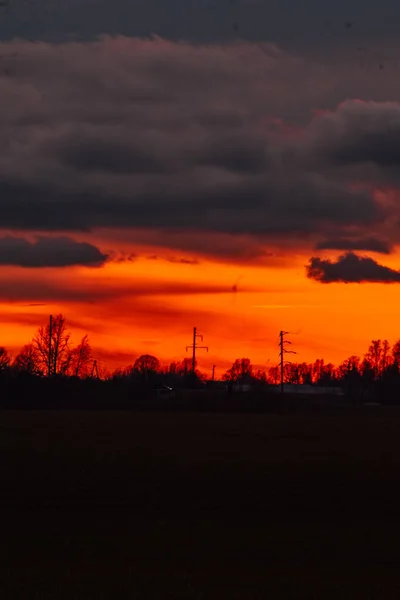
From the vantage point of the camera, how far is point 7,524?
30.1 metres

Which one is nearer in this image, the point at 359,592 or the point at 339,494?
the point at 359,592

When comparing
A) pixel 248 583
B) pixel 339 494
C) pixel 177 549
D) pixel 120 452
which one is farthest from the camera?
pixel 120 452

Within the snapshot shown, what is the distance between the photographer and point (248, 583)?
20.8 metres

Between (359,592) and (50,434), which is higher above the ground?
(50,434)

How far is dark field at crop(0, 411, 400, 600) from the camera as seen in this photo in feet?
68.3

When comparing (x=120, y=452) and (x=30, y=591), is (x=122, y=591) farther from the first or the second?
(x=120, y=452)

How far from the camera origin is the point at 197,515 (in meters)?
32.2

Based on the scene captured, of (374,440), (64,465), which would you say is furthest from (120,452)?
(374,440)

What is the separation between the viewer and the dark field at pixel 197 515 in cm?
2081

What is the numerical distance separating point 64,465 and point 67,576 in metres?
21.4

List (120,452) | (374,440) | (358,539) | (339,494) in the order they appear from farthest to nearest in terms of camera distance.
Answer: (374,440)
(120,452)
(339,494)
(358,539)

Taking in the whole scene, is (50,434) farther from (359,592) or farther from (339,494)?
(359,592)

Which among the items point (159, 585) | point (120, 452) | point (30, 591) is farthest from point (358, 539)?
point (120, 452)

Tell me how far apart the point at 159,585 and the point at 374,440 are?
39.5 metres
